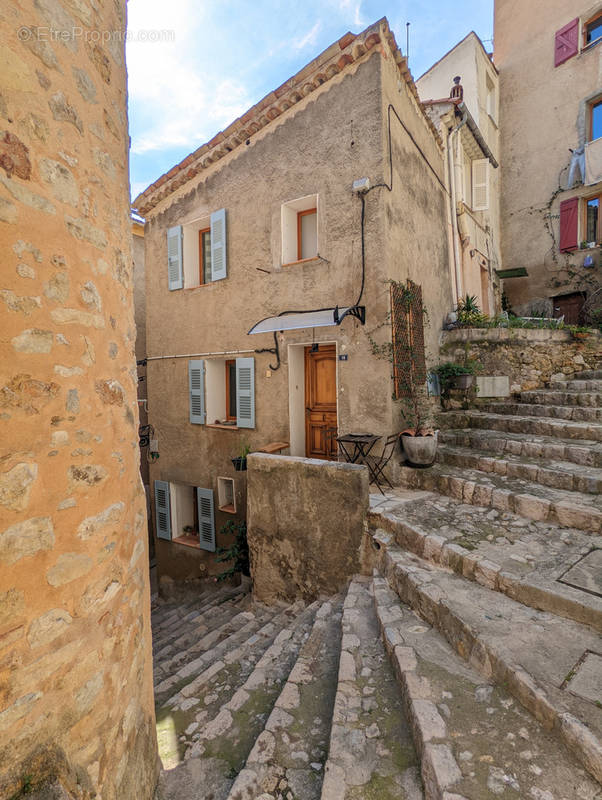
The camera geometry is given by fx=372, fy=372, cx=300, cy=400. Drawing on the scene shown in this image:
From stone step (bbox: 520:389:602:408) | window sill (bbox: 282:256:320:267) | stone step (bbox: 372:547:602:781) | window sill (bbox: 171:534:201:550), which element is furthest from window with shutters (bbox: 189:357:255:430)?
stone step (bbox: 520:389:602:408)

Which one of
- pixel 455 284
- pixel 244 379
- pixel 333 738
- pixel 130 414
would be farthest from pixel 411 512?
pixel 455 284

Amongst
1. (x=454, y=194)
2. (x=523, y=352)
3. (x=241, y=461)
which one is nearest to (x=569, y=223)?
(x=454, y=194)

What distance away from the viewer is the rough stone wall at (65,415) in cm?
136

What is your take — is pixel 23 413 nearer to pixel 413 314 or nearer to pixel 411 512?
pixel 411 512

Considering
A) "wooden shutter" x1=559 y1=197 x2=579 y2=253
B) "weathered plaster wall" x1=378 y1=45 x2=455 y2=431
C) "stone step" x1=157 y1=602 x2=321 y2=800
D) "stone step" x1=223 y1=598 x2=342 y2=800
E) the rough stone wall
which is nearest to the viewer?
the rough stone wall

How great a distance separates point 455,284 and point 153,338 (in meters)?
7.17

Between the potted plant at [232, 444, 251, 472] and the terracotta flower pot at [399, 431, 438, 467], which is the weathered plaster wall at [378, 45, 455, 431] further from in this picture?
the potted plant at [232, 444, 251, 472]

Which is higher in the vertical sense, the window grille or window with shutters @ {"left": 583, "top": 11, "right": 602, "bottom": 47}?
window with shutters @ {"left": 583, "top": 11, "right": 602, "bottom": 47}

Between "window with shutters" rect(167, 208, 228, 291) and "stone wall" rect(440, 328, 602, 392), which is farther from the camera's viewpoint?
"window with shutters" rect(167, 208, 228, 291)

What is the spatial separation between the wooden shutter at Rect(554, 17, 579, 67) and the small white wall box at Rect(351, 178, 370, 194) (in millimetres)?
11935

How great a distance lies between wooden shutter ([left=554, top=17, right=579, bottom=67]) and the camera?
11352 mm

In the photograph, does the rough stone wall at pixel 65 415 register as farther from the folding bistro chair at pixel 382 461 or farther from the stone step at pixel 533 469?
the stone step at pixel 533 469

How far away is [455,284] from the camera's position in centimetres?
877

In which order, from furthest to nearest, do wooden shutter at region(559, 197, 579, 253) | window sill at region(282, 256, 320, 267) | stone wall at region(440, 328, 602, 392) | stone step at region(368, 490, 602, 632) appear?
wooden shutter at region(559, 197, 579, 253) → stone wall at region(440, 328, 602, 392) → window sill at region(282, 256, 320, 267) → stone step at region(368, 490, 602, 632)
